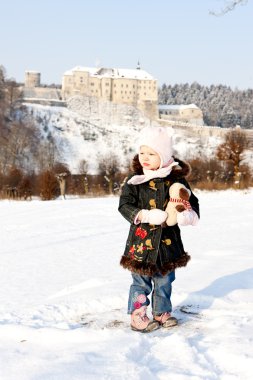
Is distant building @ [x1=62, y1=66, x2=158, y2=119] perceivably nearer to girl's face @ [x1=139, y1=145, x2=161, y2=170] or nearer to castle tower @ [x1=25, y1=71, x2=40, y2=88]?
castle tower @ [x1=25, y1=71, x2=40, y2=88]

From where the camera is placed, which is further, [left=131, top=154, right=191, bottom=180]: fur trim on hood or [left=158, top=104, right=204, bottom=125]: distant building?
[left=158, top=104, right=204, bottom=125]: distant building

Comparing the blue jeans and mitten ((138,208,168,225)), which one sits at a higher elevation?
mitten ((138,208,168,225))

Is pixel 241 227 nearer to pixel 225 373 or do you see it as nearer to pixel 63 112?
pixel 225 373

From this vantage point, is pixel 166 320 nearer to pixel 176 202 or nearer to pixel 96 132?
pixel 176 202

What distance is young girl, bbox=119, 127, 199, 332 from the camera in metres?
3.07

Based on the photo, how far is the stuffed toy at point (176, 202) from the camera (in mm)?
3041

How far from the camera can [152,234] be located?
3.07 metres

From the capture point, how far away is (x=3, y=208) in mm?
13289

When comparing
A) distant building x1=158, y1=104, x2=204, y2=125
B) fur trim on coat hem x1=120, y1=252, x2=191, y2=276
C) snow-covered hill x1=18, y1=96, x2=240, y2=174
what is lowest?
fur trim on coat hem x1=120, y1=252, x2=191, y2=276

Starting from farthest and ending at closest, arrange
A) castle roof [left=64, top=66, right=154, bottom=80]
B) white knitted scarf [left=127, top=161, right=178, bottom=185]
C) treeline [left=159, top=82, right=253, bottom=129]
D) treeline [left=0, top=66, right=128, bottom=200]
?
treeline [left=159, top=82, right=253, bottom=129], castle roof [left=64, top=66, right=154, bottom=80], treeline [left=0, top=66, right=128, bottom=200], white knitted scarf [left=127, top=161, right=178, bottom=185]

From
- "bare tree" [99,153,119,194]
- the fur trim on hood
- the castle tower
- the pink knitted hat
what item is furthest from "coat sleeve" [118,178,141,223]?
the castle tower

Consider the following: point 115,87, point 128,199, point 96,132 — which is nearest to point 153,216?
point 128,199

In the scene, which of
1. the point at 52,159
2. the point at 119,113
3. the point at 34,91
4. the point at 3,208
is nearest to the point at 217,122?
the point at 119,113

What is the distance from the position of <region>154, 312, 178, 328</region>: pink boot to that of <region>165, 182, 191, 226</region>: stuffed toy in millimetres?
617
